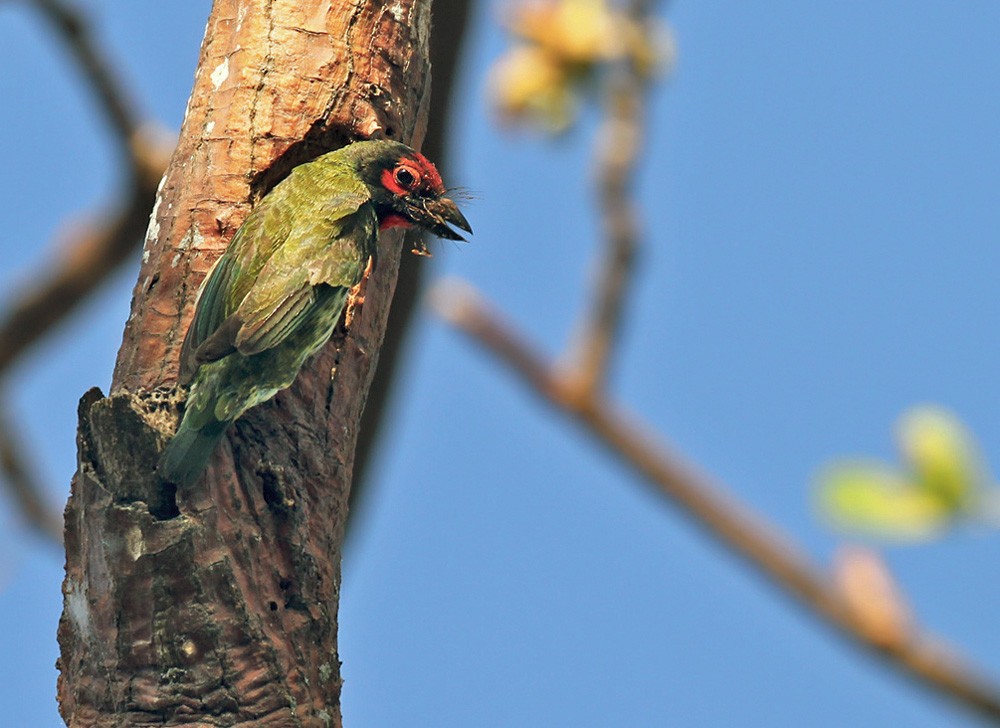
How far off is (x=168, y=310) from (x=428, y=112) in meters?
1.41

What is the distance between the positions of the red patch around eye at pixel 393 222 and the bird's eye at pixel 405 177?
143 mm

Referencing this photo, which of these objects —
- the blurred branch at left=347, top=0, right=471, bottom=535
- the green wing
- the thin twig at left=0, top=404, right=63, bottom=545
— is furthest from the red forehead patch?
the thin twig at left=0, top=404, right=63, bottom=545

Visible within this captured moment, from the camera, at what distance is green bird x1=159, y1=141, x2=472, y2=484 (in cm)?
347

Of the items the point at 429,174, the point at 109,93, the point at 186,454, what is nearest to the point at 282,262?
the point at 429,174

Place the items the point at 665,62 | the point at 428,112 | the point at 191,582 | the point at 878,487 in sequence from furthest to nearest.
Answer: the point at 428,112 < the point at 191,582 < the point at 665,62 < the point at 878,487

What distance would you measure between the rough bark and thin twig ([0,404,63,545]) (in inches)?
69.1

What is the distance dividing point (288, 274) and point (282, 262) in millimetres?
39

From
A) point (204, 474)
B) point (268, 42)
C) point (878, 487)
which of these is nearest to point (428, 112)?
point (268, 42)

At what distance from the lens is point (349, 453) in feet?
12.8

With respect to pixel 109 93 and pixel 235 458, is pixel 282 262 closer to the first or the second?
pixel 235 458

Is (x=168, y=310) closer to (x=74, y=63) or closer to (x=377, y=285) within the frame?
(x=377, y=285)

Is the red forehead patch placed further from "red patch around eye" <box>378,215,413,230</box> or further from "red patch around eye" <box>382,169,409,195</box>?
"red patch around eye" <box>378,215,413,230</box>

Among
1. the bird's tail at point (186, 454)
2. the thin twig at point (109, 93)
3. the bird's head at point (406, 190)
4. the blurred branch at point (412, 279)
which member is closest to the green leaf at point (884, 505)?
the bird's tail at point (186, 454)

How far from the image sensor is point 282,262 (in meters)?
3.96
